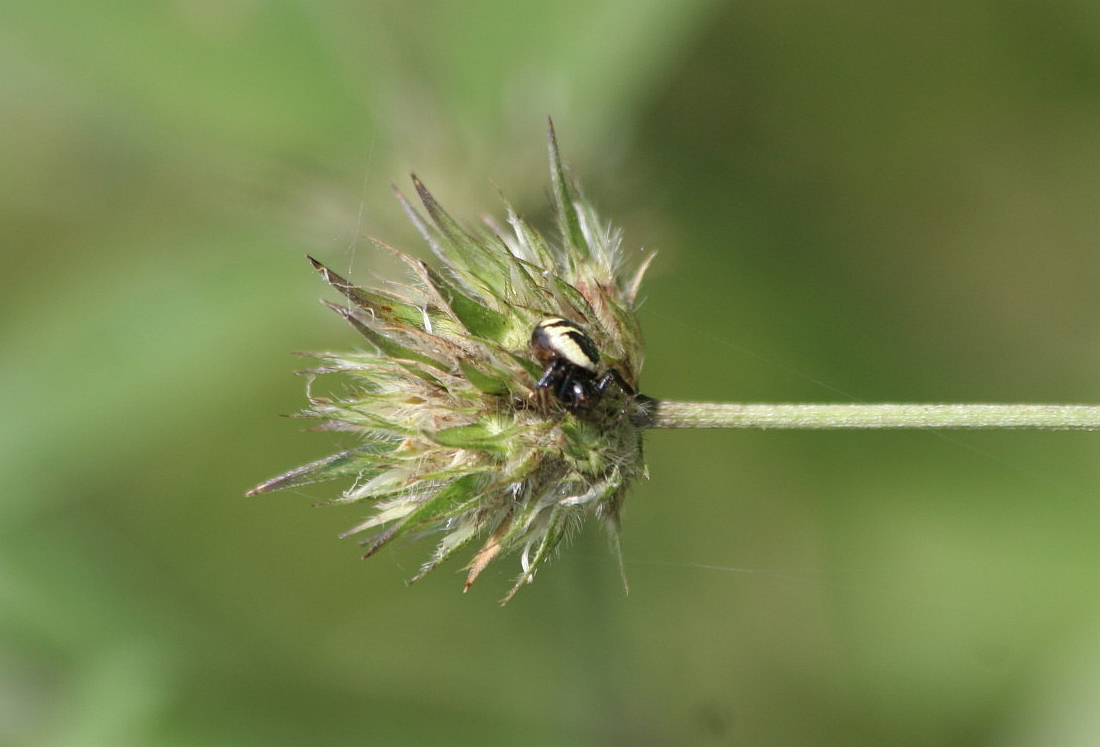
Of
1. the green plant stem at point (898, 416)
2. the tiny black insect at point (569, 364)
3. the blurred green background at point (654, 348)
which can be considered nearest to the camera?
the green plant stem at point (898, 416)

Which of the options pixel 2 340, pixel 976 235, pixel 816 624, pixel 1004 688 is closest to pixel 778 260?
pixel 976 235

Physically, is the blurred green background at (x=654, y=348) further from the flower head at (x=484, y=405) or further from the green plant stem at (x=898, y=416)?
the green plant stem at (x=898, y=416)

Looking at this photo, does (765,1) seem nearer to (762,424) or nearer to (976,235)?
(976,235)

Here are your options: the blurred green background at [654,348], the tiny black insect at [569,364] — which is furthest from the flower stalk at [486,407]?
the blurred green background at [654,348]

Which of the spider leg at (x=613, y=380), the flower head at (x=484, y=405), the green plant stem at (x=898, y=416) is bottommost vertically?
the flower head at (x=484, y=405)

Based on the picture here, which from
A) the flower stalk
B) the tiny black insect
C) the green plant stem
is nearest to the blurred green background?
the flower stalk

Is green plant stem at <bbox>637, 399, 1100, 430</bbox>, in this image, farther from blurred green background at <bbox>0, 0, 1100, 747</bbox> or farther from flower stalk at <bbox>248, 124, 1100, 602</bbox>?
blurred green background at <bbox>0, 0, 1100, 747</bbox>

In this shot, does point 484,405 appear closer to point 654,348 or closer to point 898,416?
point 898,416
